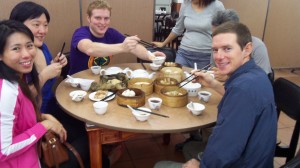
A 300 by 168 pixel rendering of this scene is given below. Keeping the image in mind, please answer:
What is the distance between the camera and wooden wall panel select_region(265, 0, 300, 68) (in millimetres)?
4773

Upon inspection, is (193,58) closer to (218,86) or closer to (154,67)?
(154,67)

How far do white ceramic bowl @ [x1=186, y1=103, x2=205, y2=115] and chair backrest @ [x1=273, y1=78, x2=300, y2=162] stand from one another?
1.76ft

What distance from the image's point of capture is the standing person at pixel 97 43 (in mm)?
2139

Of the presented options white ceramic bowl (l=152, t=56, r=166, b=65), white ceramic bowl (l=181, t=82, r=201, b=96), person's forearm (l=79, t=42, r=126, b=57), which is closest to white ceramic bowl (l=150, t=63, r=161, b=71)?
white ceramic bowl (l=152, t=56, r=166, b=65)

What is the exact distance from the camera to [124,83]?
184cm

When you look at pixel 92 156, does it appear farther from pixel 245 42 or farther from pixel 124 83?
pixel 245 42

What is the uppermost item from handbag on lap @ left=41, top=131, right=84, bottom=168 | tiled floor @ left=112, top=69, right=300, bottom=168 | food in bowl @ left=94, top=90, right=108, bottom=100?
food in bowl @ left=94, top=90, right=108, bottom=100

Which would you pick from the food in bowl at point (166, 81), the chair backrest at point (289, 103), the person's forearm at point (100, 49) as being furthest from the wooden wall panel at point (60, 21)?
the chair backrest at point (289, 103)

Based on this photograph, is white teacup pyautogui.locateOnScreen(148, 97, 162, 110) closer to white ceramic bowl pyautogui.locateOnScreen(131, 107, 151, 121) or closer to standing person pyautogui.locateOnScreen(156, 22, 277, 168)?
white ceramic bowl pyautogui.locateOnScreen(131, 107, 151, 121)

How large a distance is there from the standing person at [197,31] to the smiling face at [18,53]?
1803 millimetres

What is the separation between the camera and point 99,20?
2.29 meters

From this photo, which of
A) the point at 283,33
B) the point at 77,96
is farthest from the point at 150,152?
the point at 283,33

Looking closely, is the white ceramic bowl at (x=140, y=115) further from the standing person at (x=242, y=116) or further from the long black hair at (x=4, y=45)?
the long black hair at (x=4, y=45)

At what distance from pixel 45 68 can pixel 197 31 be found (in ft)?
5.40
